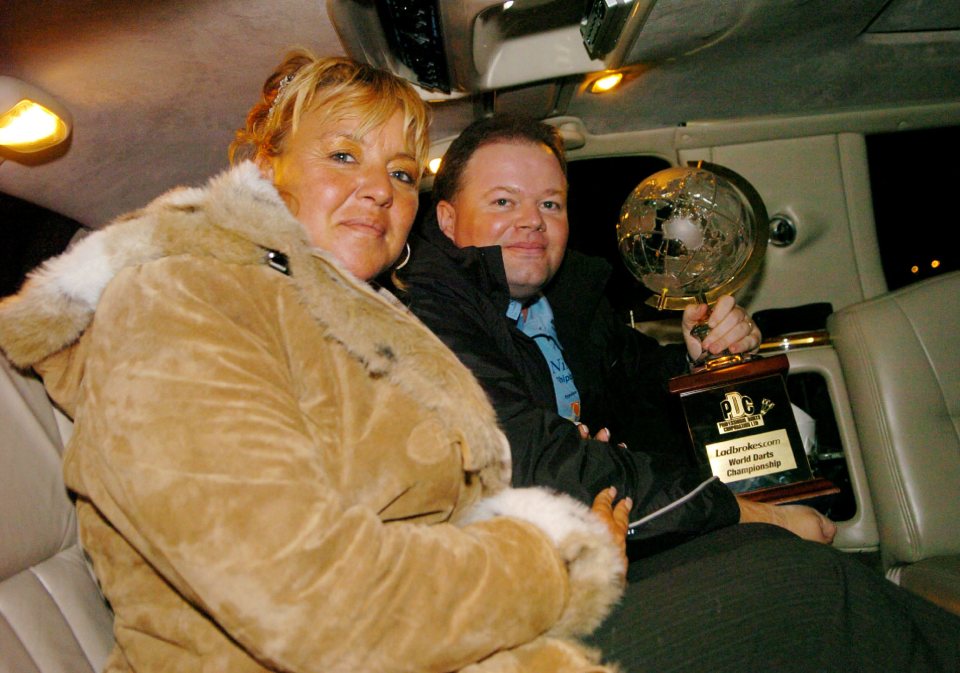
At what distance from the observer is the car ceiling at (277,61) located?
165 centimetres

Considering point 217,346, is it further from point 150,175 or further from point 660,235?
point 150,175

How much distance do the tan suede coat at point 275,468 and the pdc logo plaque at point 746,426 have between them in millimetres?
894

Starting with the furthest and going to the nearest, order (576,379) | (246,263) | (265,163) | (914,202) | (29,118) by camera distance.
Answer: (914,202) → (576,379) → (29,118) → (265,163) → (246,263)

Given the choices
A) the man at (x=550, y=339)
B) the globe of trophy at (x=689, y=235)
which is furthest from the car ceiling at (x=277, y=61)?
the globe of trophy at (x=689, y=235)

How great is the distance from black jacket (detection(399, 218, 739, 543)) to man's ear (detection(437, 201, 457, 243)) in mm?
124

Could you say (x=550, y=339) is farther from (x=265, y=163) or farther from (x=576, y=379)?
(x=265, y=163)

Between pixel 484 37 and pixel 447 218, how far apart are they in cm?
65

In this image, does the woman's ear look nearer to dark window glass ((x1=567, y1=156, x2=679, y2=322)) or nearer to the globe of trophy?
the globe of trophy

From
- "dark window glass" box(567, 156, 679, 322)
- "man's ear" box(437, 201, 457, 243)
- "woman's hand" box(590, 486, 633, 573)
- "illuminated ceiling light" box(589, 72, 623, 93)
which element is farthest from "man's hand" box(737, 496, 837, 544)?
"dark window glass" box(567, 156, 679, 322)

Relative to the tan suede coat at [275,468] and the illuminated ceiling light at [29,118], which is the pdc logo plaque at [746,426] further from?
the illuminated ceiling light at [29,118]

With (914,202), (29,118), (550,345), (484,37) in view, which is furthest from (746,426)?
(914,202)

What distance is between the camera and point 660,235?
2.01 meters

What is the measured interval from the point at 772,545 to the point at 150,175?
2470mm

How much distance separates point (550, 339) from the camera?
7.85ft
